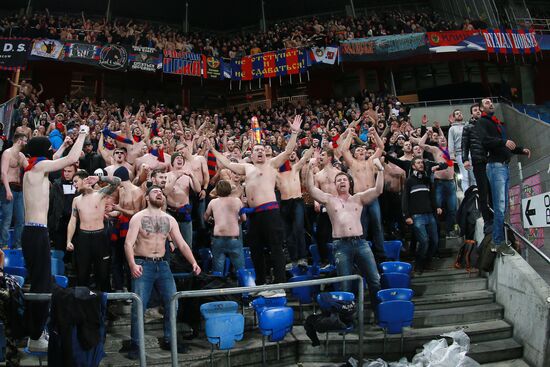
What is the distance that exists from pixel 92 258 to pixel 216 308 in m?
2.00

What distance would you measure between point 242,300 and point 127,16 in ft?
83.0

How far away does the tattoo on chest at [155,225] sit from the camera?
5605 millimetres

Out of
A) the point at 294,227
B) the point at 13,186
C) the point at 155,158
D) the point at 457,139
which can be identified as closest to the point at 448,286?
the point at 294,227

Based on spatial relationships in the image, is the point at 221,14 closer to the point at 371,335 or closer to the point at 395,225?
the point at 395,225

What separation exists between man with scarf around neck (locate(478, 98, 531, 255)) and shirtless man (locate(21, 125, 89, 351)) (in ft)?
17.0

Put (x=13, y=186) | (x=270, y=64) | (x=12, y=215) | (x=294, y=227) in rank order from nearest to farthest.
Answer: (x=13, y=186), (x=12, y=215), (x=294, y=227), (x=270, y=64)

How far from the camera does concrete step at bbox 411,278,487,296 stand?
282 inches

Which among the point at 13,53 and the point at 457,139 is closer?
the point at 457,139

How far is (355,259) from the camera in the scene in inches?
256

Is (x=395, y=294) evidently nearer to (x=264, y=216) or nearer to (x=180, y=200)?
(x=264, y=216)

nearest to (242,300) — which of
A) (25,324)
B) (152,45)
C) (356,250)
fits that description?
(356,250)

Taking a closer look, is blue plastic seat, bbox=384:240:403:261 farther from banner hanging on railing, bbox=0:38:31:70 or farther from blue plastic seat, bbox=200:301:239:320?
banner hanging on railing, bbox=0:38:31:70

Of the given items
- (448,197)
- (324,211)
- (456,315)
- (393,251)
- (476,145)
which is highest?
(476,145)

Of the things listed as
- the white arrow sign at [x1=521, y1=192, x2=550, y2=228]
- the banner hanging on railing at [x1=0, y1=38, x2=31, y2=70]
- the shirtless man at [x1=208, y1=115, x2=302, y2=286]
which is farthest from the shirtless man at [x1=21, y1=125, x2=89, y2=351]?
the banner hanging on railing at [x1=0, y1=38, x2=31, y2=70]
